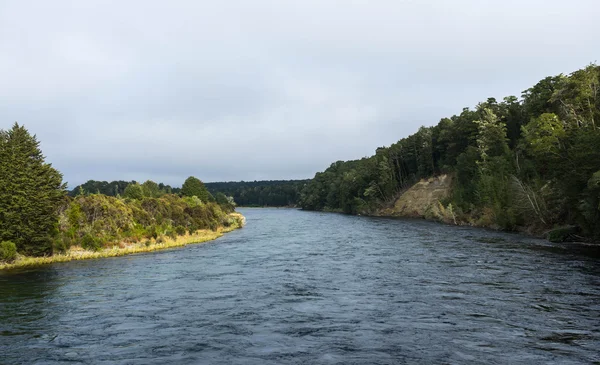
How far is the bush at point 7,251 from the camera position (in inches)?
1572

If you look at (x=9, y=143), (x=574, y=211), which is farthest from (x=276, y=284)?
(x=574, y=211)

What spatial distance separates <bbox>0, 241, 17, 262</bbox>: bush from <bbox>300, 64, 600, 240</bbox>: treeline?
55.6 metres

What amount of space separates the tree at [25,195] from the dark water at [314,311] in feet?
19.9

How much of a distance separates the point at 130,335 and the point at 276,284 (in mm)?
12530

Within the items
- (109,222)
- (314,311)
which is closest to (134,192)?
(109,222)

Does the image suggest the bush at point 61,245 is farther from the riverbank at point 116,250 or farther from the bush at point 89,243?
the bush at point 89,243

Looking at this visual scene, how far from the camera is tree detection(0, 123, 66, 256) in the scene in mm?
42375

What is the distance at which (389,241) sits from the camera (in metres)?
56.0

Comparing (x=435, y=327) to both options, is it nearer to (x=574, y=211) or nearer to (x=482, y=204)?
(x=574, y=211)

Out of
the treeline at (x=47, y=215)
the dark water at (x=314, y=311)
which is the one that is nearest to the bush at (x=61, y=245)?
the treeline at (x=47, y=215)

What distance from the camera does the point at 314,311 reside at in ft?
73.2

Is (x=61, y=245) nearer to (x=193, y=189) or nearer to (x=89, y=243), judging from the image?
(x=89, y=243)

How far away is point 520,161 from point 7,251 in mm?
81034

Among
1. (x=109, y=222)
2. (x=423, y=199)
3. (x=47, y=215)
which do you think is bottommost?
(x=423, y=199)
